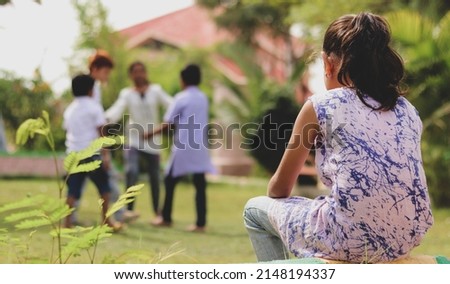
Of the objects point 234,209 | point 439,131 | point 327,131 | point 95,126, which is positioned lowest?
point 234,209

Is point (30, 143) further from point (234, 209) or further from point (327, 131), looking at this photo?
point (327, 131)

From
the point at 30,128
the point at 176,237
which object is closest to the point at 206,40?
the point at 176,237

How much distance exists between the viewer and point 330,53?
332 centimetres

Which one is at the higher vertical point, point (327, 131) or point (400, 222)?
point (327, 131)

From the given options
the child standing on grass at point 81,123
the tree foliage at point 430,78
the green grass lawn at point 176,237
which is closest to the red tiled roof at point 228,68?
the green grass lawn at point 176,237

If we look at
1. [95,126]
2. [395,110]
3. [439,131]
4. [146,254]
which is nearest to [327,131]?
[395,110]

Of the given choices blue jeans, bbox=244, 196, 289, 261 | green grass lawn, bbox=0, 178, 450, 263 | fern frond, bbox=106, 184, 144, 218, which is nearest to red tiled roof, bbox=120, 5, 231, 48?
green grass lawn, bbox=0, 178, 450, 263

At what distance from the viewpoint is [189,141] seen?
341 inches

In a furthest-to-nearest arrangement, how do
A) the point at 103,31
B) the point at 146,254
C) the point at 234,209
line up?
the point at 103,31 < the point at 234,209 < the point at 146,254

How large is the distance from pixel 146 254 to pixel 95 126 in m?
4.19

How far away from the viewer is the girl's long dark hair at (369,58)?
3.24 metres

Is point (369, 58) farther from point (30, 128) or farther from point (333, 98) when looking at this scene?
point (30, 128)

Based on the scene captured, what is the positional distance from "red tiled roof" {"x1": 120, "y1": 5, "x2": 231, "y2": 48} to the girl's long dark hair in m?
26.5

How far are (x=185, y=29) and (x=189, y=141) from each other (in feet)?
83.5
